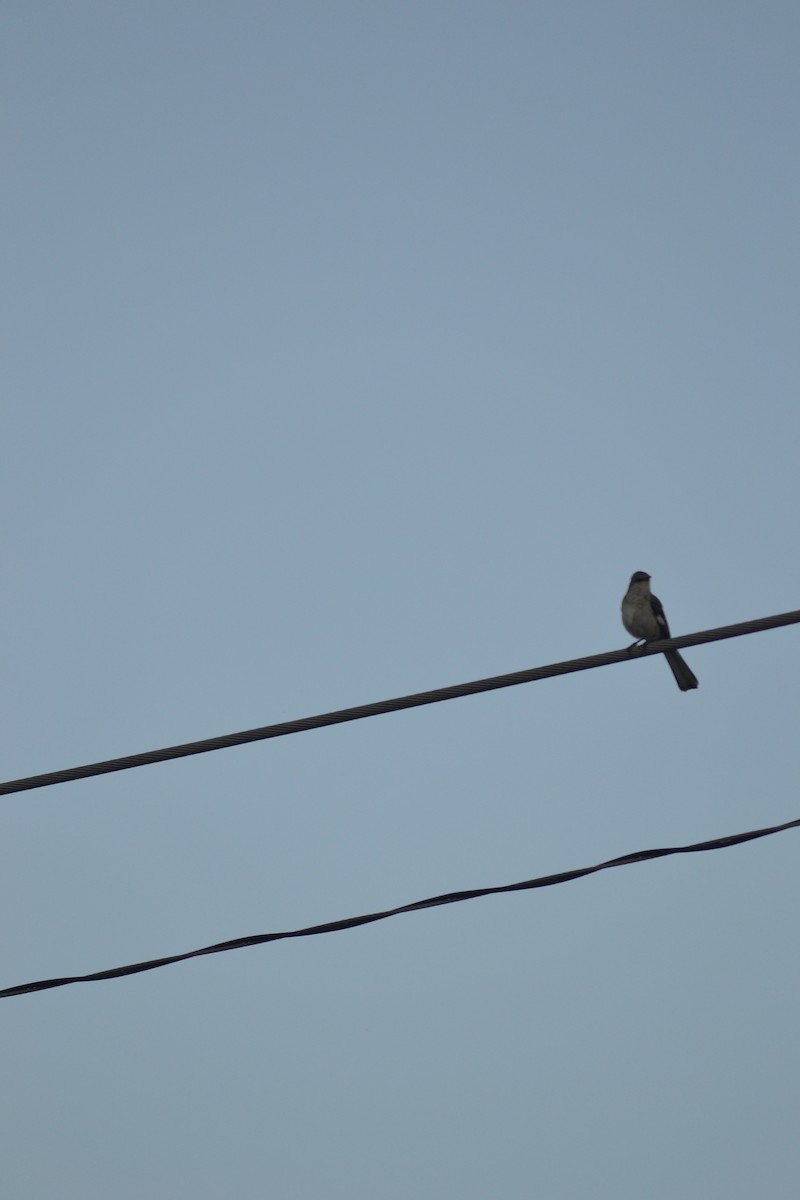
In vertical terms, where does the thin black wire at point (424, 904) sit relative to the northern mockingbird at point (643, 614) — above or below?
below

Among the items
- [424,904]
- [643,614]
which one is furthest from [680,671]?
[424,904]

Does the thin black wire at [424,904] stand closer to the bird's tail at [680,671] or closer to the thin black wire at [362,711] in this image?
the thin black wire at [362,711]

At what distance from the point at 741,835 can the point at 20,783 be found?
125 inches

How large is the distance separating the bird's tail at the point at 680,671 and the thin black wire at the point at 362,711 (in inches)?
163

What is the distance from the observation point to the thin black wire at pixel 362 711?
6.00 meters

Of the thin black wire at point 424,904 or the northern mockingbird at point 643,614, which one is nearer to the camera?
the thin black wire at point 424,904

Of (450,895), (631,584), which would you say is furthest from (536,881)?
(631,584)

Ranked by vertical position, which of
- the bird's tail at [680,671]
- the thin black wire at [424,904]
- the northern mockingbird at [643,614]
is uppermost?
the northern mockingbird at [643,614]

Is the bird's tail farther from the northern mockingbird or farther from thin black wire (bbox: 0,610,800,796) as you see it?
thin black wire (bbox: 0,610,800,796)

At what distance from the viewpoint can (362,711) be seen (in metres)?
5.98

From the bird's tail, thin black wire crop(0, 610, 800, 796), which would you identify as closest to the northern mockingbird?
the bird's tail

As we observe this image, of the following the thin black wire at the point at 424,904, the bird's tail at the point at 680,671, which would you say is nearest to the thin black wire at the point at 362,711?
the thin black wire at the point at 424,904

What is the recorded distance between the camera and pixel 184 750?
5.98 m

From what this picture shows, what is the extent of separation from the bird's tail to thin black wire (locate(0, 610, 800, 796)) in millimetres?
4142
